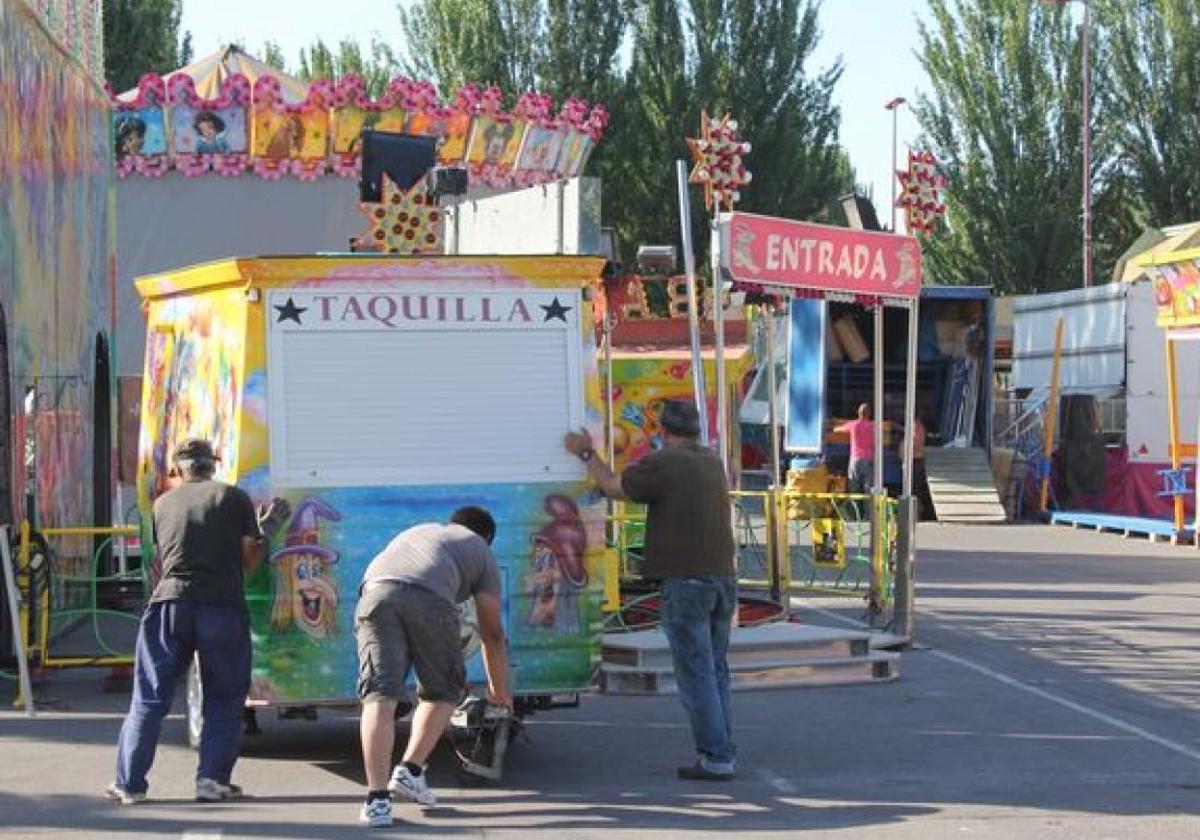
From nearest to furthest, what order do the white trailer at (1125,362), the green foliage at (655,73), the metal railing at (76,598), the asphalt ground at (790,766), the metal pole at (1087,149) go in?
the asphalt ground at (790,766)
the metal railing at (76,598)
the white trailer at (1125,362)
the metal pole at (1087,149)
the green foliage at (655,73)

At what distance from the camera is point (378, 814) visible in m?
9.56

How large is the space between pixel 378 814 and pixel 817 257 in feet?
22.1

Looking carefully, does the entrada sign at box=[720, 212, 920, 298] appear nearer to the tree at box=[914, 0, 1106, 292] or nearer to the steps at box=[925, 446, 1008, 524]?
the steps at box=[925, 446, 1008, 524]

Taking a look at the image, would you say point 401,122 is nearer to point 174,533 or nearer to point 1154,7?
point 174,533

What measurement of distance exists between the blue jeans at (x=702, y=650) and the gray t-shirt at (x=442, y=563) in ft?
4.26

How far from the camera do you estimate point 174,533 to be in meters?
10.3

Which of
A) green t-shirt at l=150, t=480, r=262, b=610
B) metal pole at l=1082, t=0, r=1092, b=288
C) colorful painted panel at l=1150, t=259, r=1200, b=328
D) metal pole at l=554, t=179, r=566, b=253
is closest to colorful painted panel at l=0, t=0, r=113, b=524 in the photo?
metal pole at l=554, t=179, r=566, b=253

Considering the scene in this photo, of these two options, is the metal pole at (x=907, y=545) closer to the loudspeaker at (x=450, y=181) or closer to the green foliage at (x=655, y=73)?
the loudspeaker at (x=450, y=181)

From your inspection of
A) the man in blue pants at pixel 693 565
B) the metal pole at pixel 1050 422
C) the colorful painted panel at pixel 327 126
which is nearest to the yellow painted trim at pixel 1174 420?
the metal pole at pixel 1050 422

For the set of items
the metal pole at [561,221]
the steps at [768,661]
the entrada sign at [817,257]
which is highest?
the metal pole at [561,221]

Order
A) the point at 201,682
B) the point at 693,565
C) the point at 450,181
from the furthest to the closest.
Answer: the point at 450,181 < the point at 693,565 < the point at 201,682

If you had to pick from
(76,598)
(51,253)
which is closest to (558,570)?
(76,598)

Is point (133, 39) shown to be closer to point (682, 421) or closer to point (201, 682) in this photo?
point (682, 421)

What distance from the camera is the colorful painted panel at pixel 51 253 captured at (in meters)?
15.2
